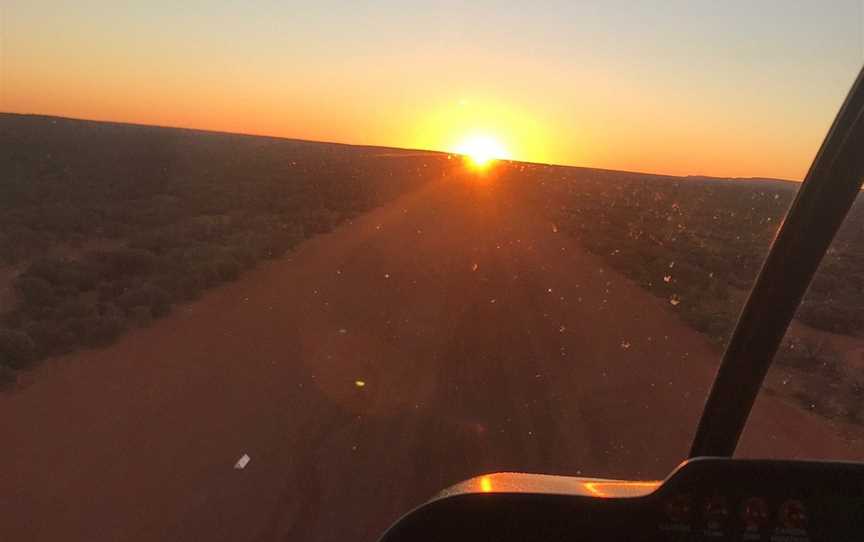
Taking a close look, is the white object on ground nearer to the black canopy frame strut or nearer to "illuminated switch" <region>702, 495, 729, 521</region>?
the black canopy frame strut

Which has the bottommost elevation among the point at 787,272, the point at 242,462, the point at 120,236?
the point at 120,236

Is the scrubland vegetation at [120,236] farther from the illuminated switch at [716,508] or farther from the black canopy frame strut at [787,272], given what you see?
the illuminated switch at [716,508]

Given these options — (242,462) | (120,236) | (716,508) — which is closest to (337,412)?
(242,462)

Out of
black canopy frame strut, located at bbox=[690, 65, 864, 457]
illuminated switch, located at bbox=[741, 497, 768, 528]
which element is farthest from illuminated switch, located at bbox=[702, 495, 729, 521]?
black canopy frame strut, located at bbox=[690, 65, 864, 457]

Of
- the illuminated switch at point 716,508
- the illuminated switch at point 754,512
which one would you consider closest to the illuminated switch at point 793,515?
the illuminated switch at point 754,512

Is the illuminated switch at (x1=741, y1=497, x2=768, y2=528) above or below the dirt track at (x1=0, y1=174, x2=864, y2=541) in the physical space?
above

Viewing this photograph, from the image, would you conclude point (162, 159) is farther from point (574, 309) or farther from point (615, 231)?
point (574, 309)

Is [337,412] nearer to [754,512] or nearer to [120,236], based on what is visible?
[754,512]

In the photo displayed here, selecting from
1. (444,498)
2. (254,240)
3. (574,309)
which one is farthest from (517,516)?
(254,240)
